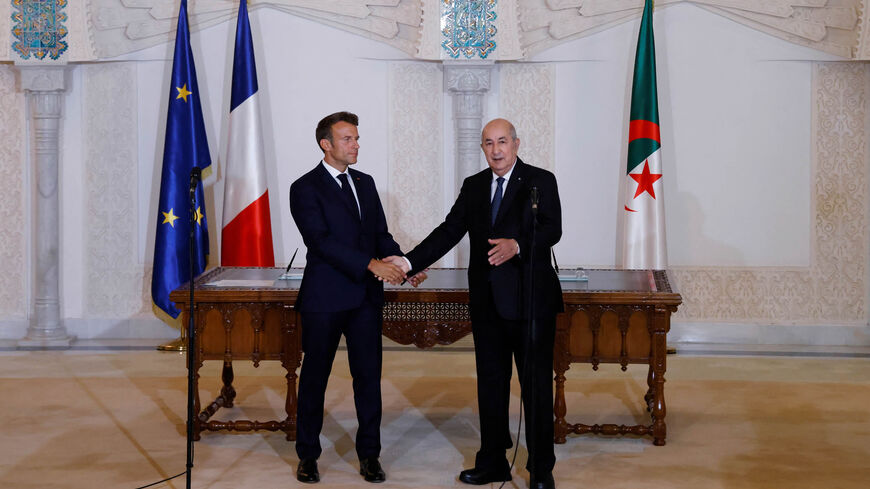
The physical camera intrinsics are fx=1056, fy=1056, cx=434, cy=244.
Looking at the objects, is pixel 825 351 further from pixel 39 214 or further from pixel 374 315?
pixel 39 214

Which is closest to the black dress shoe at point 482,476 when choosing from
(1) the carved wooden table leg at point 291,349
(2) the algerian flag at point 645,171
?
(1) the carved wooden table leg at point 291,349

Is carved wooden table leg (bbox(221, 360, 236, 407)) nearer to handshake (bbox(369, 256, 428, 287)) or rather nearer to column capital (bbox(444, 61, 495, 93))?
handshake (bbox(369, 256, 428, 287))

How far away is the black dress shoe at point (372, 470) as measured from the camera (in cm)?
455

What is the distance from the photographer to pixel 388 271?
451cm

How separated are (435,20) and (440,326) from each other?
3.12 metres

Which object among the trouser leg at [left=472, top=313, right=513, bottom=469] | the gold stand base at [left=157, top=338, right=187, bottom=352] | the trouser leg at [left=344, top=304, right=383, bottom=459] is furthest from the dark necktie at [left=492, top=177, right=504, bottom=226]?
the gold stand base at [left=157, top=338, right=187, bottom=352]

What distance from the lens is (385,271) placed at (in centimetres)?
450

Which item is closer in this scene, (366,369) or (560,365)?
(366,369)

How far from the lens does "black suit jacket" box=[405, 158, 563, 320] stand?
4.32 m

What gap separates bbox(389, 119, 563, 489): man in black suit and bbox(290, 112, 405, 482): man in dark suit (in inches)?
16.6

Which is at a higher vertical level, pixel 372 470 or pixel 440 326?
pixel 440 326

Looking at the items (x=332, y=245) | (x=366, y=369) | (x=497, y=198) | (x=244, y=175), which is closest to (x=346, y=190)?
(x=332, y=245)

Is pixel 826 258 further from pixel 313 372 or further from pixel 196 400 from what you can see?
pixel 196 400

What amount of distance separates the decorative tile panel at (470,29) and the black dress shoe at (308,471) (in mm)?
3776
